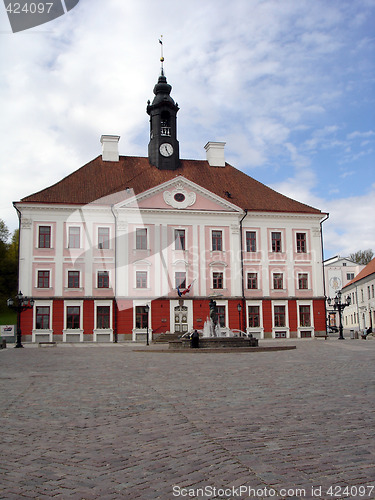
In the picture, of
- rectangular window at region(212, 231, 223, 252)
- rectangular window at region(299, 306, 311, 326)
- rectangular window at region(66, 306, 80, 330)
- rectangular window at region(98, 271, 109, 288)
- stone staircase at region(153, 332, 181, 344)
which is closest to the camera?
stone staircase at region(153, 332, 181, 344)

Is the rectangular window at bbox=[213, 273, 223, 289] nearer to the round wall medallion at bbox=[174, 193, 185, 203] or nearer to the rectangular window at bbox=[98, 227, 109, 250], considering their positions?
the round wall medallion at bbox=[174, 193, 185, 203]

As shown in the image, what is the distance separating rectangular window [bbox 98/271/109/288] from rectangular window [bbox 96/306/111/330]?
1763 millimetres

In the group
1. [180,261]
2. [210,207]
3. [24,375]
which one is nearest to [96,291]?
[180,261]

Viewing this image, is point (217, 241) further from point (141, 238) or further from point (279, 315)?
point (279, 315)

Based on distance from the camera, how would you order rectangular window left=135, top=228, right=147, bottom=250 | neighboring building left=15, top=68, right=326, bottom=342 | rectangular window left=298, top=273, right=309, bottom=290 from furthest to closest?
1. rectangular window left=298, top=273, right=309, bottom=290
2. rectangular window left=135, top=228, right=147, bottom=250
3. neighboring building left=15, top=68, right=326, bottom=342

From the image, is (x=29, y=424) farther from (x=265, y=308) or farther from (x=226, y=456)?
(x=265, y=308)

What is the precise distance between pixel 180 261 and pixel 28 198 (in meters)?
13.2

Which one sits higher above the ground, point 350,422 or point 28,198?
point 28,198

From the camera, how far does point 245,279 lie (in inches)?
1818

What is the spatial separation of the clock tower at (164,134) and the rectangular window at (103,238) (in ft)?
27.8

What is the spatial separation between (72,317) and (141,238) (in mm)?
8370

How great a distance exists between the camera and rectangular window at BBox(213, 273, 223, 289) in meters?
45.6

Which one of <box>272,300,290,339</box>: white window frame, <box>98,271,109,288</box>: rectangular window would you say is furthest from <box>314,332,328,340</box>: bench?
<box>98,271,109,288</box>: rectangular window

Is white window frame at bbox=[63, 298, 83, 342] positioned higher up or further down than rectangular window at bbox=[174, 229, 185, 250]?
further down
